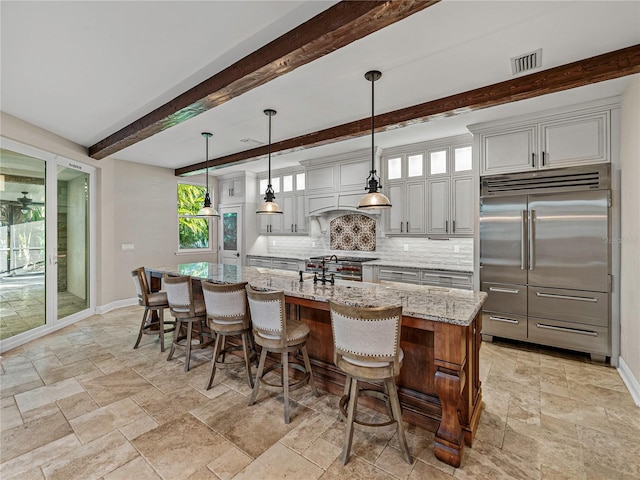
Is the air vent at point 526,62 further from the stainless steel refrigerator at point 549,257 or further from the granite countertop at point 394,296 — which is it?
the granite countertop at point 394,296

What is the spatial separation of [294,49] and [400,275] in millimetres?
3394

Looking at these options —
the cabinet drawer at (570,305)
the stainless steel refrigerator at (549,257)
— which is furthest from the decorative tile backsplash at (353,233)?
the cabinet drawer at (570,305)

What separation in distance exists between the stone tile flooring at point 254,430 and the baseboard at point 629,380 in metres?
0.06

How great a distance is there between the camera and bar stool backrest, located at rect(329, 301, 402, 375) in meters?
1.80

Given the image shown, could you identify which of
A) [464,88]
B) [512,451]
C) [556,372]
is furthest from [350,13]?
[556,372]

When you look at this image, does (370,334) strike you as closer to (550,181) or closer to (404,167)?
(550,181)

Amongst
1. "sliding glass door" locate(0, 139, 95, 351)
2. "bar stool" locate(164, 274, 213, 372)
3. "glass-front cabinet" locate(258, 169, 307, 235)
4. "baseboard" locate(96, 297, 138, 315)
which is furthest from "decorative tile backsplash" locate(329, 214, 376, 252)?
"sliding glass door" locate(0, 139, 95, 351)

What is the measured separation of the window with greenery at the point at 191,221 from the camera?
6805 mm

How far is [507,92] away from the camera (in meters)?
2.81

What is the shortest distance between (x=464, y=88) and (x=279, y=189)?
426cm

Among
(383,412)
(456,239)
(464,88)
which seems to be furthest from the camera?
(456,239)

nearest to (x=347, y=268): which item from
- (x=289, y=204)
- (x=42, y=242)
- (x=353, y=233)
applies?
(x=353, y=233)

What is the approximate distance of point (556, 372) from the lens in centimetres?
310

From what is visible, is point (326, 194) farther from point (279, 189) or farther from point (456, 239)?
point (456, 239)
